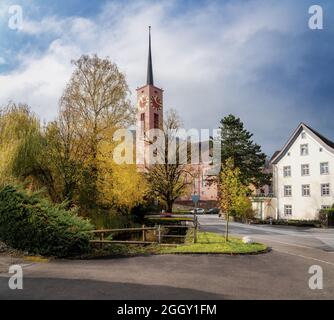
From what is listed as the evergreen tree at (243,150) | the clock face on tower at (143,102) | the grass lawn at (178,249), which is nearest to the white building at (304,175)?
the evergreen tree at (243,150)

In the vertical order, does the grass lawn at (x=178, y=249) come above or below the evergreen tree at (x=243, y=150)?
below

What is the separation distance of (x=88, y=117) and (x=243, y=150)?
30.9 m

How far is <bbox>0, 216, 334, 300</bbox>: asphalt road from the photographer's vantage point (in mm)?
8797

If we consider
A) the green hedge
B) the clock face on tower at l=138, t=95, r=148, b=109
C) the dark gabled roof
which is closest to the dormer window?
the dark gabled roof

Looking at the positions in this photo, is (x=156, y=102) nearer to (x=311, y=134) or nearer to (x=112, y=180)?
(x=311, y=134)

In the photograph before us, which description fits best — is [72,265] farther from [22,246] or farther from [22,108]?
[22,108]

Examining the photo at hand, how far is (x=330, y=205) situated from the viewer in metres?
38.2

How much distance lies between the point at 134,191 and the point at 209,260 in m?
13.6

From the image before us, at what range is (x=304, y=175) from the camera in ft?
136

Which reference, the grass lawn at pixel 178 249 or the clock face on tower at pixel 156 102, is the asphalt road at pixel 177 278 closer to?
the grass lawn at pixel 178 249

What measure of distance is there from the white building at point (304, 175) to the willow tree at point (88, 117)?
78.2 ft

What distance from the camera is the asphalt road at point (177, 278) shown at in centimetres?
880

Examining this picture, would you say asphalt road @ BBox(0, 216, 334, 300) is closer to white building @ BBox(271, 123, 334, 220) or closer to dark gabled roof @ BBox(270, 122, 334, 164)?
white building @ BBox(271, 123, 334, 220)
